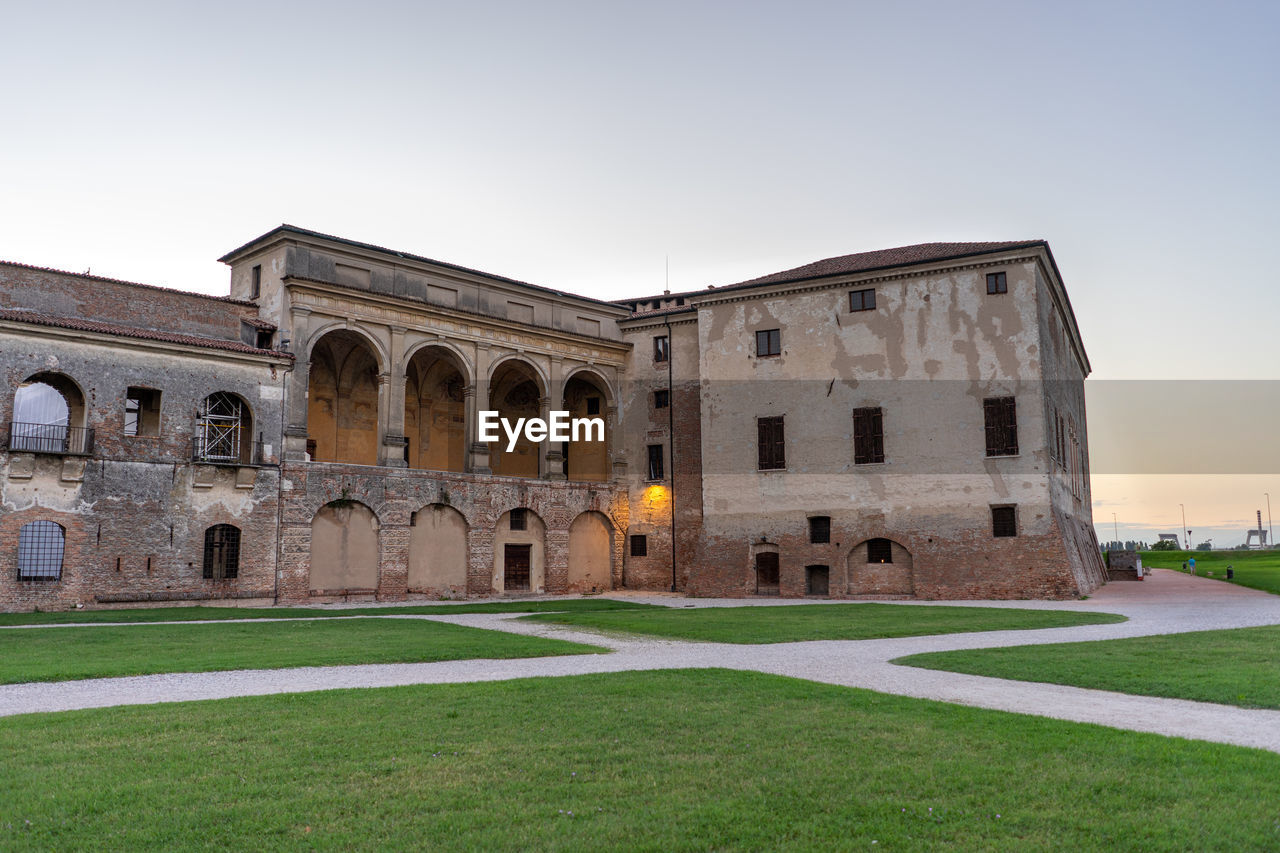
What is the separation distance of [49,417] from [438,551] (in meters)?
13.2

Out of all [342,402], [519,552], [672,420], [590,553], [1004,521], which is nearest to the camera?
[1004,521]

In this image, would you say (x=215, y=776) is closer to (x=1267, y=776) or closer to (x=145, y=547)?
(x=1267, y=776)

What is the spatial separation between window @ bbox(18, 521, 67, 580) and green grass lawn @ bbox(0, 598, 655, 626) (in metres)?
1.51

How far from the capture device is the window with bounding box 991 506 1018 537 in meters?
31.2

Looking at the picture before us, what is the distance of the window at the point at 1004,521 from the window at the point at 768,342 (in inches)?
398

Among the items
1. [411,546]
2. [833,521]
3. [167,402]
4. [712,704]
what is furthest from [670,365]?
[712,704]

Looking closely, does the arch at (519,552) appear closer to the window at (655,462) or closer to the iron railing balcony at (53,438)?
the window at (655,462)

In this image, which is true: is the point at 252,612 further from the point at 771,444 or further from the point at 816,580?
the point at 816,580

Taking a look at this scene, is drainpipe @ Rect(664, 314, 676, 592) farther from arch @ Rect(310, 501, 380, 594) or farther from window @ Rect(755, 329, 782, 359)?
arch @ Rect(310, 501, 380, 594)

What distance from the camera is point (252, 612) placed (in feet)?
82.9

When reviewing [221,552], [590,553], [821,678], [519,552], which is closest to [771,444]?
[590,553]

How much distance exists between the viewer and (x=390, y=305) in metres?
34.0

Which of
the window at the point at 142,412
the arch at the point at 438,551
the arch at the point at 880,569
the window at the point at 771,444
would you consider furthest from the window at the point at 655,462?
the window at the point at 142,412

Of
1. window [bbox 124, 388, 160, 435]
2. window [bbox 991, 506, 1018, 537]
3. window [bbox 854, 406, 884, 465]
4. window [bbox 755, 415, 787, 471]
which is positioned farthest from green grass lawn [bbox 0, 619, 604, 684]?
window [bbox 991, 506, 1018, 537]
